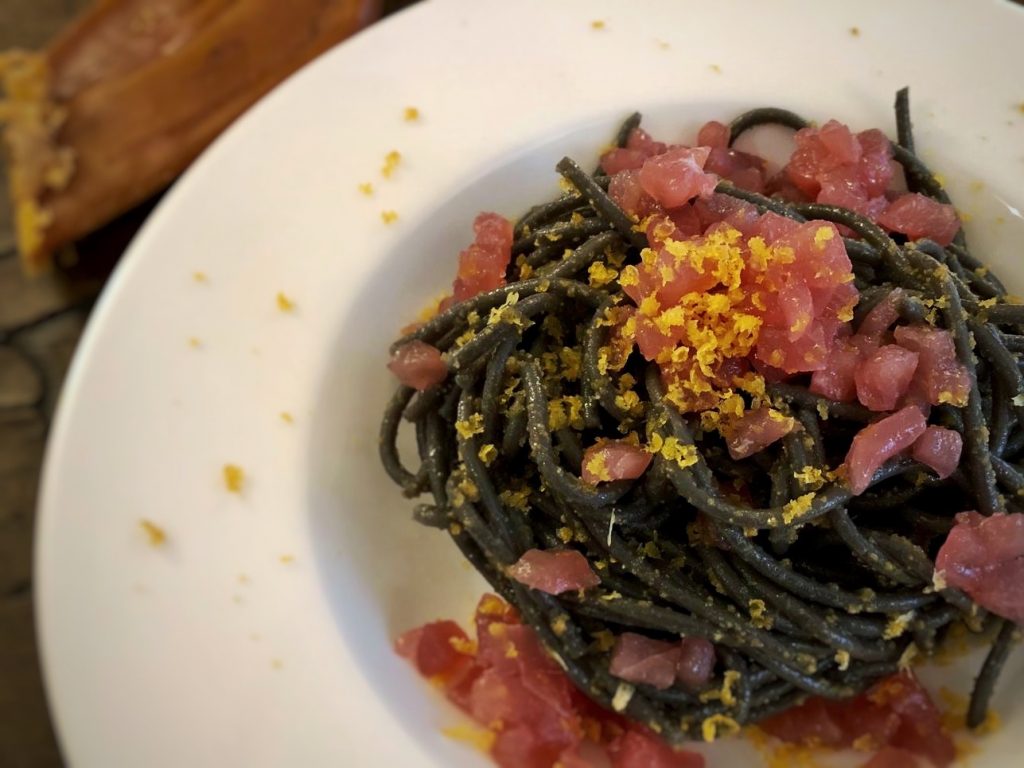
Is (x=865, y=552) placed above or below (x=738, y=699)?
above

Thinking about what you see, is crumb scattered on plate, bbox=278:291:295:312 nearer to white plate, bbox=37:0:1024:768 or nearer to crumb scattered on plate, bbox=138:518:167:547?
white plate, bbox=37:0:1024:768

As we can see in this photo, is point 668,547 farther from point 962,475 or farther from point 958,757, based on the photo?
point 958,757

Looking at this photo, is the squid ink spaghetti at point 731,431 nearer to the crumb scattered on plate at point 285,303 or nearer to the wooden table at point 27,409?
the crumb scattered on plate at point 285,303

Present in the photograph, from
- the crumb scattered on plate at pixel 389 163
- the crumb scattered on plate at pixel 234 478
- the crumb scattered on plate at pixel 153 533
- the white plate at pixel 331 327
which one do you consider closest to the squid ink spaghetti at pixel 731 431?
the white plate at pixel 331 327

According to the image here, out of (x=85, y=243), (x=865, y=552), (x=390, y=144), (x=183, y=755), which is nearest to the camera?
(x=183, y=755)

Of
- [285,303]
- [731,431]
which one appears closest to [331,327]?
[285,303]

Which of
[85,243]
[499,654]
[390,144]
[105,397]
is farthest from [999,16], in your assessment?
[85,243]
